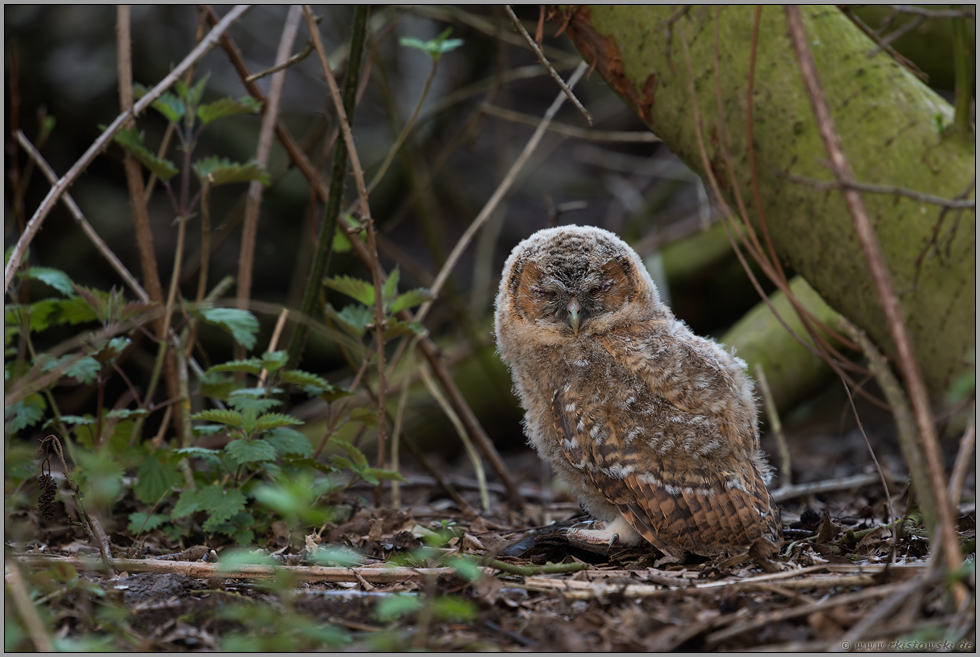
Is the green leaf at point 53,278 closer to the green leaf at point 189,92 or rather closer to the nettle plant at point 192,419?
the nettle plant at point 192,419

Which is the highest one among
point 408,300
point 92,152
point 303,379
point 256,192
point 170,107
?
point 170,107

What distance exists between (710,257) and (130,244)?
5210mm

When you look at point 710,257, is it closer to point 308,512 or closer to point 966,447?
point 966,447

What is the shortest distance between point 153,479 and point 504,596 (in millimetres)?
1569

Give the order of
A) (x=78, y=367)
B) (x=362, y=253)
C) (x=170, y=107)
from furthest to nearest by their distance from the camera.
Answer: (x=362, y=253) → (x=170, y=107) → (x=78, y=367)

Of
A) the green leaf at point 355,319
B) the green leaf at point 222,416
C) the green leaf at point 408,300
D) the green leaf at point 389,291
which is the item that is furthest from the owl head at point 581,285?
the green leaf at point 222,416

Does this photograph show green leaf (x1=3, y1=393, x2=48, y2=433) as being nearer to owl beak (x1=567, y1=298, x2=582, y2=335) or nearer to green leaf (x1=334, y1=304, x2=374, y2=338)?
green leaf (x1=334, y1=304, x2=374, y2=338)

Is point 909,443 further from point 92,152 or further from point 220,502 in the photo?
point 92,152

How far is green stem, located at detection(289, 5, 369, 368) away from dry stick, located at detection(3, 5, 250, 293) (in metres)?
0.50

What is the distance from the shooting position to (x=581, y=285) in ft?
10.7

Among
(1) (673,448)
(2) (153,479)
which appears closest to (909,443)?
(1) (673,448)

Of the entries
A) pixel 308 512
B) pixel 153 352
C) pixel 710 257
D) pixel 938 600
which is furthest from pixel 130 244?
pixel 938 600

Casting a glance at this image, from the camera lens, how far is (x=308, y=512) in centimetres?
154

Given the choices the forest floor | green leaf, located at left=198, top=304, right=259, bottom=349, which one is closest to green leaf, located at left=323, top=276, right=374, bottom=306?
green leaf, located at left=198, top=304, right=259, bottom=349
